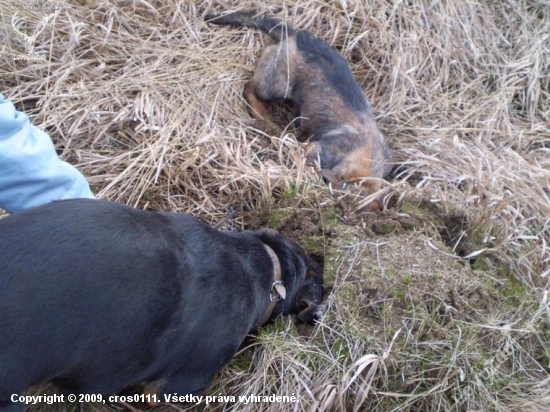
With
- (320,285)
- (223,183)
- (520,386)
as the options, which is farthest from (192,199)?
(520,386)

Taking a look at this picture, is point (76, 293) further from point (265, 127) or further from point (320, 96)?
point (320, 96)

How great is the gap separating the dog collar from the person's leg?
1058 mm

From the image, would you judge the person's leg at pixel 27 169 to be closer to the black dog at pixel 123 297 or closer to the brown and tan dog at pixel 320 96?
the black dog at pixel 123 297

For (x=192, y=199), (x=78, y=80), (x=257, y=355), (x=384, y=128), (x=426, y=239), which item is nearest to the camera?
(x=257, y=355)

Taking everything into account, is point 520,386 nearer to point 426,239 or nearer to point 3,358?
point 426,239

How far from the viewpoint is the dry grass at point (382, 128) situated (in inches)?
138

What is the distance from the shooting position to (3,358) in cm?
274

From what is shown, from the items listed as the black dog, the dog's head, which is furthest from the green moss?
the black dog

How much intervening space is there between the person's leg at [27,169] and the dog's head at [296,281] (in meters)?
1.08

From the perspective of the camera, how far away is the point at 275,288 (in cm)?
371

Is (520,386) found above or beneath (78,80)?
beneath

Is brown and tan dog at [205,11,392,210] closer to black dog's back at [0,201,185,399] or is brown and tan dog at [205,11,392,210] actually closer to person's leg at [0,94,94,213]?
person's leg at [0,94,94,213]

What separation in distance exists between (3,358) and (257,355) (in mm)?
1370

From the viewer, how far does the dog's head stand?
12.4 ft
